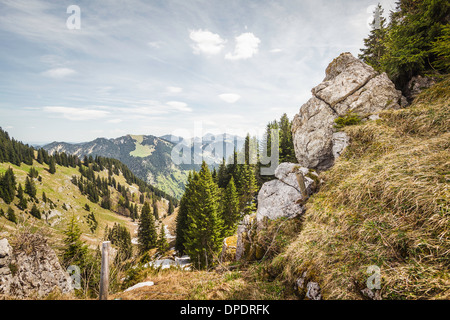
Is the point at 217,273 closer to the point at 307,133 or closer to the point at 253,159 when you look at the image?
the point at 307,133

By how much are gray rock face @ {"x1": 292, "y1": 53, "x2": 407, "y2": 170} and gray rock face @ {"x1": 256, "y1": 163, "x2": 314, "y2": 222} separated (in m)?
2.79

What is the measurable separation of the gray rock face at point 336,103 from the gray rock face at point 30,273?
15853 millimetres

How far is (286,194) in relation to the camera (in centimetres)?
1045

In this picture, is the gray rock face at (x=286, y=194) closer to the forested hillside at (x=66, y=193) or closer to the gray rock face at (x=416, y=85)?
the gray rock face at (x=416, y=85)

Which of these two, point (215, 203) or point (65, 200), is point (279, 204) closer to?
point (215, 203)

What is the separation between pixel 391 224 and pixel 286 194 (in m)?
5.86

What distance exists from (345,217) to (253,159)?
1583 inches

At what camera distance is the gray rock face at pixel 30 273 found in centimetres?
675

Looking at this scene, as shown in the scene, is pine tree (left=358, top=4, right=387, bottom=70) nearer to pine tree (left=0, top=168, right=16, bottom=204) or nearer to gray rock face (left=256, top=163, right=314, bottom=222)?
gray rock face (left=256, top=163, right=314, bottom=222)

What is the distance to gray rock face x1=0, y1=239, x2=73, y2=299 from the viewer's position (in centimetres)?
675

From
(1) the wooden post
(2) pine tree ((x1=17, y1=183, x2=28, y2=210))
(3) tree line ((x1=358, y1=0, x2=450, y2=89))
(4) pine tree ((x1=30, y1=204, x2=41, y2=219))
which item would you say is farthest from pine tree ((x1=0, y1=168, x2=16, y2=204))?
(3) tree line ((x1=358, y1=0, x2=450, y2=89))

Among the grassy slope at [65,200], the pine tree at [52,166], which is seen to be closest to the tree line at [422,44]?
the grassy slope at [65,200]

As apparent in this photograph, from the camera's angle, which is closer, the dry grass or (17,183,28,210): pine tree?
the dry grass
